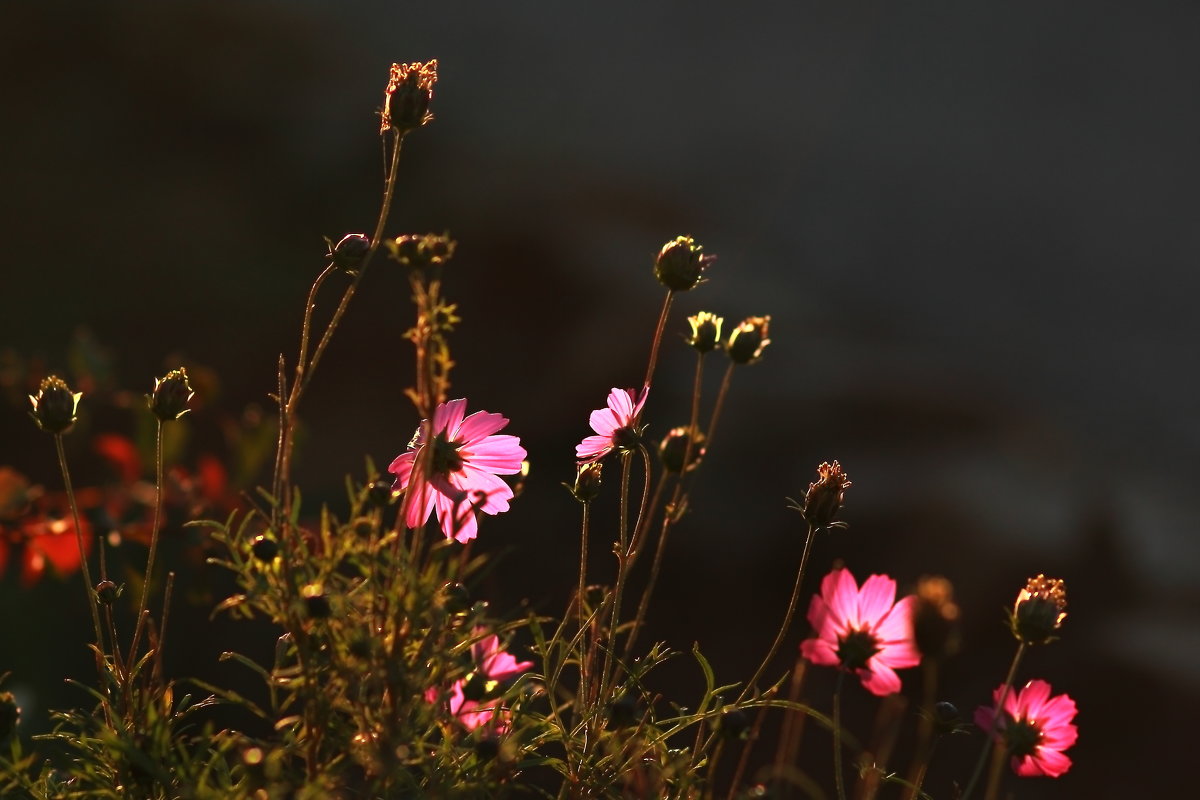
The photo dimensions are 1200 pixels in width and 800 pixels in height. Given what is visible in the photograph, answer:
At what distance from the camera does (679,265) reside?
1.56ft

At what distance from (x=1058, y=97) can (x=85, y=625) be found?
1605mm

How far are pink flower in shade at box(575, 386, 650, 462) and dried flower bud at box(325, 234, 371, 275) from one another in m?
0.11

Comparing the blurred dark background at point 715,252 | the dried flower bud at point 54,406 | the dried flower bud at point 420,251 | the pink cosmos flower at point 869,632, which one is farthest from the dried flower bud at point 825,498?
the blurred dark background at point 715,252

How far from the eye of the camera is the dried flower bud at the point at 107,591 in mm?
456

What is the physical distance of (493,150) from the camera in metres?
2.04

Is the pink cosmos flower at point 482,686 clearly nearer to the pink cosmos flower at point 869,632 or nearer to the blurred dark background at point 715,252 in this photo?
the pink cosmos flower at point 869,632

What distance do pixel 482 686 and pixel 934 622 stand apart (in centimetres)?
16

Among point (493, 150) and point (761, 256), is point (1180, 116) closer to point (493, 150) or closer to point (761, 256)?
point (761, 256)

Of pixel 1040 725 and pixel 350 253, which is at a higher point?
pixel 350 253

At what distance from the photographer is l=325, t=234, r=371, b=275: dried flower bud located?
0.44m

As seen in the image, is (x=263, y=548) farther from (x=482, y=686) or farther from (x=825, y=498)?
(x=825, y=498)

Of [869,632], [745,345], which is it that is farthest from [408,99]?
[869,632]

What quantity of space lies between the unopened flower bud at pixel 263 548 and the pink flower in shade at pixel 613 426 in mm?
125

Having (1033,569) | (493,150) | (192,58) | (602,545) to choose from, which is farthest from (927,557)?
(192,58)
